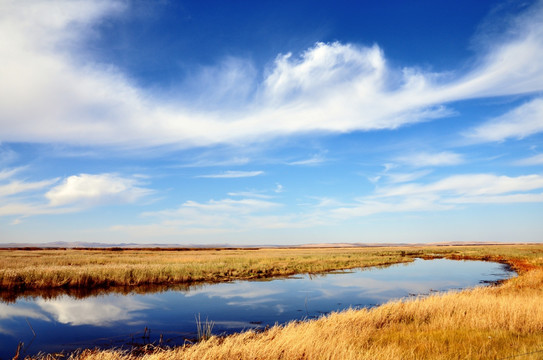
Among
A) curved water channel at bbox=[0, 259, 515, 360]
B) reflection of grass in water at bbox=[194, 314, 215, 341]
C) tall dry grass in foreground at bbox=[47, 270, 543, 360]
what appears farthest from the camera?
reflection of grass in water at bbox=[194, 314, 215, 341]

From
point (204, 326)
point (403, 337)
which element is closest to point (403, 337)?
point (403, 337)

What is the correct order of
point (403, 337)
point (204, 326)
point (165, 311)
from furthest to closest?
1. point (165, 311)
2. point (204, 326)
3. point (403, 337)

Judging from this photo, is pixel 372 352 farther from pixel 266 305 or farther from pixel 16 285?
pixel 16 285

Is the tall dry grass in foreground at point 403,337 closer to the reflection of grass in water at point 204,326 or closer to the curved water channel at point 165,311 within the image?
the reflection of grass in water at point 204,326

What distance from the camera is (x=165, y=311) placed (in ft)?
54.7

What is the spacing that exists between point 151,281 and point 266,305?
11141 millimetres

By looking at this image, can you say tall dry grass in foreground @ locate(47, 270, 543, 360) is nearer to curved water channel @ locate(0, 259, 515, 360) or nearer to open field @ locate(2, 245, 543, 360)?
open field @ locate(2, 245, 543, 360)

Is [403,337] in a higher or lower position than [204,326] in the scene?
higher

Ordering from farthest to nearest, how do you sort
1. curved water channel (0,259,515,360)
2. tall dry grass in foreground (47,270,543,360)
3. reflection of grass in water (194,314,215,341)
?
reflection of grass in water (194,314,215,341)
curved water channel (0,259,515,360)
tall dry grass in foreground (47,270,543,360)

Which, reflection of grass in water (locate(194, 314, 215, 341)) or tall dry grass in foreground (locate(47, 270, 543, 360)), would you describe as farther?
reflection of grass in water (locate(194, 314, 215, 341))

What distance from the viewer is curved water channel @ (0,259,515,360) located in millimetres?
12266

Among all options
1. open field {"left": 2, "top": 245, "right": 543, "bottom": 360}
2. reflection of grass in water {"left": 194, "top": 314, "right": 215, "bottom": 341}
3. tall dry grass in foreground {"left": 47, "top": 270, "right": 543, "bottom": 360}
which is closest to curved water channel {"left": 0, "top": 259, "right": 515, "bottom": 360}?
reflection of grass in water {"left": 194, "top": 314, "right": 215, "bottom": 341}

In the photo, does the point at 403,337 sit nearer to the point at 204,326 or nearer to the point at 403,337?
the point at 403,337

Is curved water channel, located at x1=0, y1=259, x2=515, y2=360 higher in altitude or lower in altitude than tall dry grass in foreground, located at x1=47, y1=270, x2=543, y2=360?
lower
